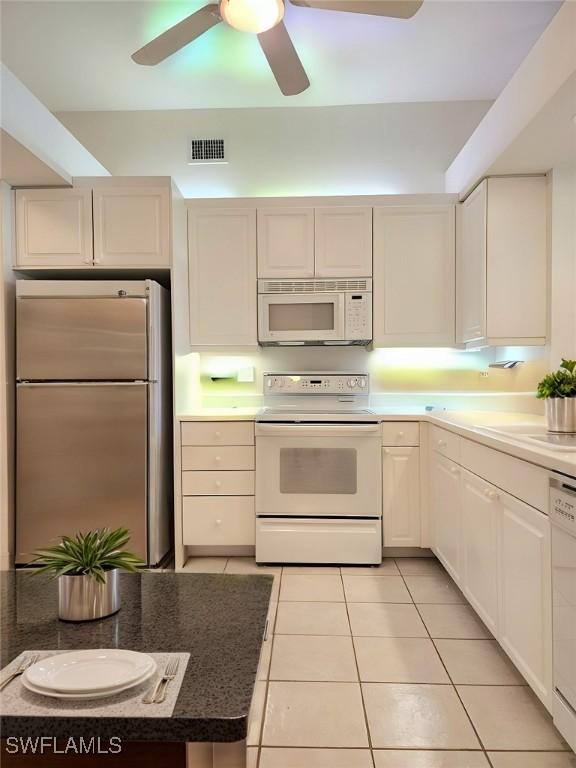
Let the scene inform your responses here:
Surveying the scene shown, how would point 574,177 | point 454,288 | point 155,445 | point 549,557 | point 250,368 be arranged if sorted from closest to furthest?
point 549,557, point 574,177, point 155,445, point 454,288, point 250,368

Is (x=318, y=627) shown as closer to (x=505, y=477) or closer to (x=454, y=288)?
(x=505, y=477)

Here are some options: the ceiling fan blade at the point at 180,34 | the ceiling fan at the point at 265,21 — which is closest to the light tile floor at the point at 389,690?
the ceiling fan at the point at 265,21

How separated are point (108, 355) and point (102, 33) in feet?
5.97

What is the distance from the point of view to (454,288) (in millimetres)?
3410

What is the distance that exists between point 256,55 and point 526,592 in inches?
126

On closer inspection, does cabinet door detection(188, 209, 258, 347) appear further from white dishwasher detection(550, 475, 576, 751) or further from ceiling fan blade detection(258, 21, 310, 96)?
white dishwasher detection(550, 475, 576, 751)

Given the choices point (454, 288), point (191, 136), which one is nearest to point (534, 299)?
point (454, 288)

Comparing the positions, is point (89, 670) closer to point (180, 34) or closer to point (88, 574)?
point (88, 574)

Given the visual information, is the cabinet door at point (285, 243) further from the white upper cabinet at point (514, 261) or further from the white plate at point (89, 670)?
the white plate at point (89, 670)

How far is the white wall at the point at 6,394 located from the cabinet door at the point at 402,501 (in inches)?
88.8

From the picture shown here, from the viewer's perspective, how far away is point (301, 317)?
3449 millimetres

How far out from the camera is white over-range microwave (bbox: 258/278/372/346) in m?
3.42

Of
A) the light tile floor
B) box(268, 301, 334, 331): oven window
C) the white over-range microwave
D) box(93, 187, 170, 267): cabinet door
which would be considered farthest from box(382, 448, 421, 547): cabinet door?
box(93, 187, 170, 267): cabinet door

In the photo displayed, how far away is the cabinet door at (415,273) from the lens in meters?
3.40
